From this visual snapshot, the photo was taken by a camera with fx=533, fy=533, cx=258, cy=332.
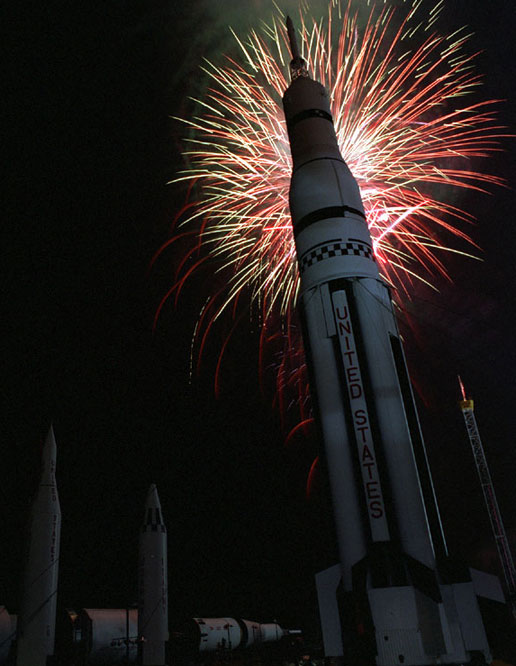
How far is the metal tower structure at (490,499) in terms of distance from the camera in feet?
113

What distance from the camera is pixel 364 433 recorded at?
1177 cm

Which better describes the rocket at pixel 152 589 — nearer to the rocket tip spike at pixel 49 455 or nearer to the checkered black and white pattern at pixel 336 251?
the rocket tip spike at pixel 49 455

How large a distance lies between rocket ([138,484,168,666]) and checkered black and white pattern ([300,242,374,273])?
1648cm

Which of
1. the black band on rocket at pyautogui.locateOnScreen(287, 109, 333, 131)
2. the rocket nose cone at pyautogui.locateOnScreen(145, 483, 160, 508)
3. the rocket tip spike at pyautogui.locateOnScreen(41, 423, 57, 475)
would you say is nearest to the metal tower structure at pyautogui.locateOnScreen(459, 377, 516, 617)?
the rocket nose cone at pyautogui.locateOnScreen(145, 483, 160, 508)

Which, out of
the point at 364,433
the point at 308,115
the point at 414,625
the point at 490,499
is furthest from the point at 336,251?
the point at 490,499

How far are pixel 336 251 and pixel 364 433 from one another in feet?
15.0

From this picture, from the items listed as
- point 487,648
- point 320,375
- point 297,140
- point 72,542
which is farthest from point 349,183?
point 72,542

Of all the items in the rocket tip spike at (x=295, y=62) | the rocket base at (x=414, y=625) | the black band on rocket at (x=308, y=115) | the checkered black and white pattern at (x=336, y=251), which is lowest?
the rocket base at (x=414, y=625)

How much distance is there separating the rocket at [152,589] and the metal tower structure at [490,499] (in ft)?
67.0

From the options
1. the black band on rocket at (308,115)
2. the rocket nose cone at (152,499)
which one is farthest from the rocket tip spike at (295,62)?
the rocket nose cone at (152,499)

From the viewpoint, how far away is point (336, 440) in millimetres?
11961

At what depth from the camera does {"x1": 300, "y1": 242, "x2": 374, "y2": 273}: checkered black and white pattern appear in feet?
43.8

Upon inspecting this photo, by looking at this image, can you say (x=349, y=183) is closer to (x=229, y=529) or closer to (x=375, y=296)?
(x=375, y=296)

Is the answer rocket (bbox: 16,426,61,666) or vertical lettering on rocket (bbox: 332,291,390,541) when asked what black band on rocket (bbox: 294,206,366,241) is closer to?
vertical lettering on rocket (bbox: 332,291,390,541)
